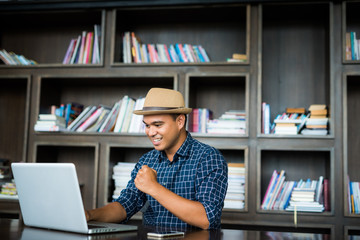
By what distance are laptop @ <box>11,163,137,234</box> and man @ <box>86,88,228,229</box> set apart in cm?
28

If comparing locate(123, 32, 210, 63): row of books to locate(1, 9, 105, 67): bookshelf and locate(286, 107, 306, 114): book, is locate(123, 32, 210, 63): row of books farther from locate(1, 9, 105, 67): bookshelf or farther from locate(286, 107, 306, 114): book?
locate(286, 107, 306, 114): book

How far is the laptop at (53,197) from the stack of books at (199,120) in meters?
1.84

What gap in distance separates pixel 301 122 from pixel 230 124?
0.51 meters

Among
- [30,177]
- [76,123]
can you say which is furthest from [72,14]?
[30,177]

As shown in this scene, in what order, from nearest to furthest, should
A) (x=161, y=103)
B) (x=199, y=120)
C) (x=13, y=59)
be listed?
(x=161, y=103) → (x=199, y=120) → (x=13, y=59)

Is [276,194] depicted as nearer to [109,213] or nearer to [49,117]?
[109,213]

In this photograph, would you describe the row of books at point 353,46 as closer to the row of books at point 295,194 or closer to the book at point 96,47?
the row of books at point 295,194

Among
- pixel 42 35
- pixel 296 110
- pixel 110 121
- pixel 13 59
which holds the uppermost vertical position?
pixel 42 35

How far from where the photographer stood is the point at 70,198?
1.46m

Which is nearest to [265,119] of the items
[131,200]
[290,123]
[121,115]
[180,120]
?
[290,123]

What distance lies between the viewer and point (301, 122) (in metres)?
3.26

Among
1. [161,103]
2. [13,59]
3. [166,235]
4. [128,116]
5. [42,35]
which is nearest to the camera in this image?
[166,235]

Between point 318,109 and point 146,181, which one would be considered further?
point 318,109

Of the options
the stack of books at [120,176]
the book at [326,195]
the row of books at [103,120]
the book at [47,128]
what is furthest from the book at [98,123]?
the book at [326,195]
